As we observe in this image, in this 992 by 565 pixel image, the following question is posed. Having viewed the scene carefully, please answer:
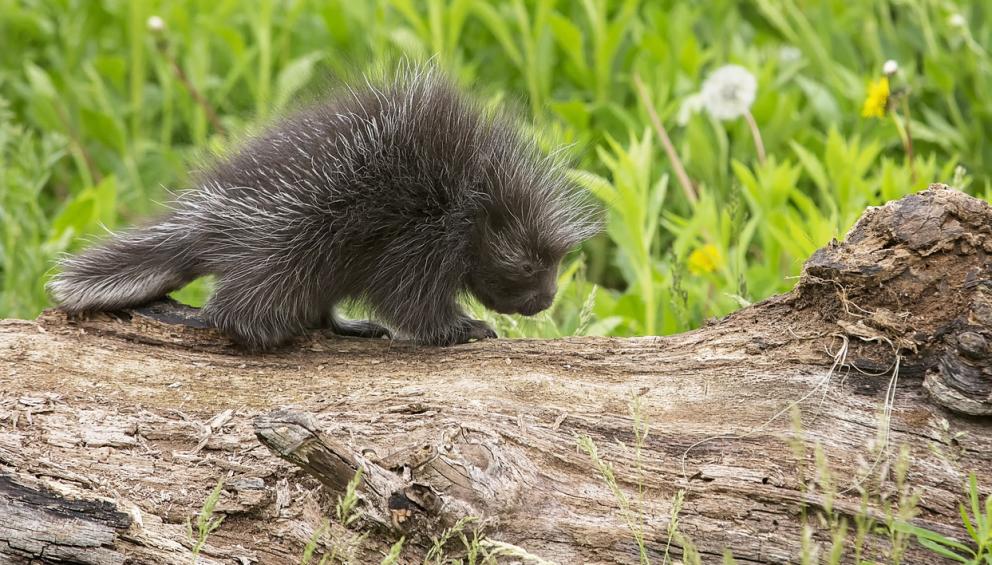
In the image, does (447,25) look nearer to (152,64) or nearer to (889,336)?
(152,64)

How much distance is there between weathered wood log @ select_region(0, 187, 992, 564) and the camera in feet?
11.1

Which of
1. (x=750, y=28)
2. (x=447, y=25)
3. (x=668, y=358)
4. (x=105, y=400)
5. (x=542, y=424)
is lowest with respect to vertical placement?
(x=105, y=400)

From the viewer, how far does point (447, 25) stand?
28.9 ft

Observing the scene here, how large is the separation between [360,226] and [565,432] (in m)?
1.34

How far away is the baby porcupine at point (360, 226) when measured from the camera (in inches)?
177

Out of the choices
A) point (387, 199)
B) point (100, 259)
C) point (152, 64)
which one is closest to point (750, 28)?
point (152, 64)

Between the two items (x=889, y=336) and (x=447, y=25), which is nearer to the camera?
(x=889, y=336)

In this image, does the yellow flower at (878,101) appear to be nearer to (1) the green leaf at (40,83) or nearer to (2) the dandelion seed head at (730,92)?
(2) the dandelion seed head at (730,92)

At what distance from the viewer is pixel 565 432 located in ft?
12.3

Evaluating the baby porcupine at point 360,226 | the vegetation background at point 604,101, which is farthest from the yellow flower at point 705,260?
the baby porcupine at point 360,226

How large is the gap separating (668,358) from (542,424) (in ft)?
2.22

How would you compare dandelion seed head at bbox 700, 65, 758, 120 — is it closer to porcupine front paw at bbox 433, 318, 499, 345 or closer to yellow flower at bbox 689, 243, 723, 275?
yellow flower at bbox 689, 243, 723, 275

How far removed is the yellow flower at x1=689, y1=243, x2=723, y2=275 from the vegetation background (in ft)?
0.04

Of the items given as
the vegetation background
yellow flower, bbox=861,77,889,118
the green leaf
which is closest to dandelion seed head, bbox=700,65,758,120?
Answer: the vegetation background
